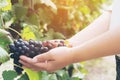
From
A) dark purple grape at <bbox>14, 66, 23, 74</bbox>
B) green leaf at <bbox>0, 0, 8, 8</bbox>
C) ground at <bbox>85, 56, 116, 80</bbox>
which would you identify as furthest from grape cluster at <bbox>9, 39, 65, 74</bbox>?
ground at <bbox>85, 56, 116, 80</bbox>

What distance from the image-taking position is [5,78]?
3.88ft

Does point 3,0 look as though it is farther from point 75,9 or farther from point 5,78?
point 75,9

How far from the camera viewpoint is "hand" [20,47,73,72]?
3.85ft

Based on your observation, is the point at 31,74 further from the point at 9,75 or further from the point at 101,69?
the point at 101,69

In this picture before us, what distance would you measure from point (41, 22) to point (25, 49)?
0.35 metres

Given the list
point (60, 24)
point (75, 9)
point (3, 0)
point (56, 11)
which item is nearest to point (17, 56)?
point (3, 0)

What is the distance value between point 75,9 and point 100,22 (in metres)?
0.51

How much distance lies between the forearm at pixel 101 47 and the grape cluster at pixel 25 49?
97mm

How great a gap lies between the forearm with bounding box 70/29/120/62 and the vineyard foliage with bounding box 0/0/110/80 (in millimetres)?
156

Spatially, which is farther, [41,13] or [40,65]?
[41,13]

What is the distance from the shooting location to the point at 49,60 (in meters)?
1.19

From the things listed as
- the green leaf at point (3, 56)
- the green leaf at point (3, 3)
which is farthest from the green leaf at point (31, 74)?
the green leaf at point (3, 3)

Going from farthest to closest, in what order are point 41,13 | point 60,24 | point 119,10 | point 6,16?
point 60,24 → point 41,13 → point 6,16 → point 119,10

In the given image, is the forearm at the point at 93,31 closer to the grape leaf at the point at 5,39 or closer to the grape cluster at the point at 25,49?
the grape cluster at the point at 25,49
